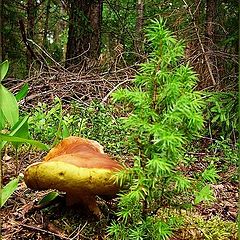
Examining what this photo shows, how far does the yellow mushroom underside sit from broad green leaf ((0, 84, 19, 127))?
689 mm

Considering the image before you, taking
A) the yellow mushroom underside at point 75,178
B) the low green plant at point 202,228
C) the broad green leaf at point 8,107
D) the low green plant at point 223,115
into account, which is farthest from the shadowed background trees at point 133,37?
the yellow mushroom underside at point 75,178

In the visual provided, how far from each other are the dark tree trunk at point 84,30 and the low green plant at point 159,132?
4030mm

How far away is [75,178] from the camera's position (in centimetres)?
147

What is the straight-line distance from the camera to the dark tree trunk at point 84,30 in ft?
18.0

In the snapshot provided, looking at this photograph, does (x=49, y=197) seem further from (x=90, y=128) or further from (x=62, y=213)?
(x=90, y=128)

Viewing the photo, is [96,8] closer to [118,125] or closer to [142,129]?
[118,125]

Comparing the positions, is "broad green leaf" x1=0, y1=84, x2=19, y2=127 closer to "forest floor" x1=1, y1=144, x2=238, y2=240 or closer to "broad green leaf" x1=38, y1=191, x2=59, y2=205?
"forest floor" x1=1, y1=144, x2=238, y2=240

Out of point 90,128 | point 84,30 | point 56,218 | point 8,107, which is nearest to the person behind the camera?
point 56,218

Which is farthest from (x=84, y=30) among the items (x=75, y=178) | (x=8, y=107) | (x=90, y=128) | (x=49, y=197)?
(x=75, y=178)

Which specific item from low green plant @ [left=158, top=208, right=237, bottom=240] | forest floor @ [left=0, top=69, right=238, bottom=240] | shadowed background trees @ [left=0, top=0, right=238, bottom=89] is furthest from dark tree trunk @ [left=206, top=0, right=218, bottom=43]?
low green plant @ [left=158, top=208, right=237, bottom=240]

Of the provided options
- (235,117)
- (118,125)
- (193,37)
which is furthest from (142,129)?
(193,37)

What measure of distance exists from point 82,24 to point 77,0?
0.29m

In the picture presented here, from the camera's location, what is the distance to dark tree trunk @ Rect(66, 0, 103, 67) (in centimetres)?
549

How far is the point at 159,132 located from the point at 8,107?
1.04 metres
